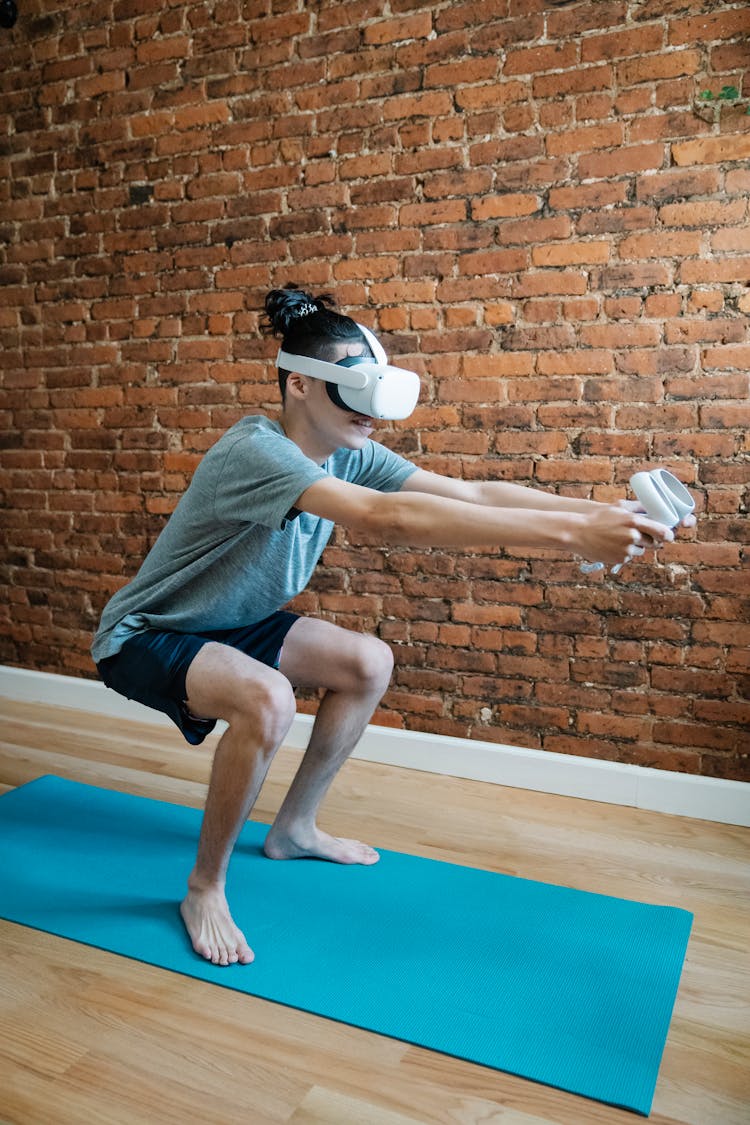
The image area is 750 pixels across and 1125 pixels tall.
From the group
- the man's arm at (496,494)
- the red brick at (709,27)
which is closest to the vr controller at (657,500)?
the man's arm at (496,494)

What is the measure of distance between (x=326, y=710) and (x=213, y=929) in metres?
0.59

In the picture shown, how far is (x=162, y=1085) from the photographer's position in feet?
4.89

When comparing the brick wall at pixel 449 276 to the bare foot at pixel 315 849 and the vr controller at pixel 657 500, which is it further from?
the vr controller at pixel 657 500

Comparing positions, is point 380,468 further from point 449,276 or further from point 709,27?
point 709,27

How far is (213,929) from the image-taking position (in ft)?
6.21

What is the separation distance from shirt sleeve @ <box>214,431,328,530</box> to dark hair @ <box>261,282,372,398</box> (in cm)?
24

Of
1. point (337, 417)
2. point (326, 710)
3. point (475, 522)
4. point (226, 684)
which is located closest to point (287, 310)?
point (337, 417)

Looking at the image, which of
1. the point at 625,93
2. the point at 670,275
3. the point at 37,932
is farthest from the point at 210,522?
the point at 625,93

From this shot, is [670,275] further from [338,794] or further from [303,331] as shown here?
[338,794]

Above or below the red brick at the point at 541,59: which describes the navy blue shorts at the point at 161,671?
below

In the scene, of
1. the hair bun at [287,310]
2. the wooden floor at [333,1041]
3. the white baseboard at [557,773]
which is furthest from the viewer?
the white baseboard at [557,773]

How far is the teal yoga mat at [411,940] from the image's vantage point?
1611 millimetres

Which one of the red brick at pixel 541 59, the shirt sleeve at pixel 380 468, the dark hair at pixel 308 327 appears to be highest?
the red brick at pixel 541 59

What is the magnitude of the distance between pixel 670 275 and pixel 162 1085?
2.29m
